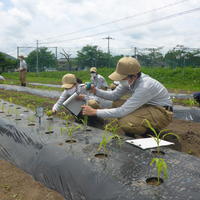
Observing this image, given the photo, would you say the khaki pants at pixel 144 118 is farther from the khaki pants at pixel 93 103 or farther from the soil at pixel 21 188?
the soil at pixel 21 188

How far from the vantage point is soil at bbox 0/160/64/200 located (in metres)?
1.86

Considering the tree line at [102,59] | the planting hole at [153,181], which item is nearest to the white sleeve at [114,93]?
the planting hole at [153,181]

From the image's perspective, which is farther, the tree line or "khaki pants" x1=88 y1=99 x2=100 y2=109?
the tree line

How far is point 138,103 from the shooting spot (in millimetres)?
2475

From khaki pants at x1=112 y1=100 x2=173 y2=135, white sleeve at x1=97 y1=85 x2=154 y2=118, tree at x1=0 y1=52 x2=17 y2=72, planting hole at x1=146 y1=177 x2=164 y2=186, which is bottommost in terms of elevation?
planting hole at x1=146 y1=177 x2=164 y2=186

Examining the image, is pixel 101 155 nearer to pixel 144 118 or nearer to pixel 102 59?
pixel 144 118

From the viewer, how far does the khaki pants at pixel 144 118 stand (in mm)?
2652

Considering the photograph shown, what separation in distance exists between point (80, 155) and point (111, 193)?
0.57m

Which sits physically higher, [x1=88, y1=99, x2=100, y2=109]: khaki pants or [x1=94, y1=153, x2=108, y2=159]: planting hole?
[x1=88, y1=99, x2=100, y2=109]: khaki pants

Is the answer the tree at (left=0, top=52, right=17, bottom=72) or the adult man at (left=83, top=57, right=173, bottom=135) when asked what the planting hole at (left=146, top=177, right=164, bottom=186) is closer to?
the adult man at (left=83, top=57, right=173, bottom=135)

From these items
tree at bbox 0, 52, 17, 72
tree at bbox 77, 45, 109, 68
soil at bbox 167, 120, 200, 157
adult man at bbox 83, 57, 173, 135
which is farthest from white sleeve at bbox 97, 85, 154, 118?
tree at bbox 77, 45, 109, 68

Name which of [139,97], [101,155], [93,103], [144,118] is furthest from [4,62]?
[101,155]

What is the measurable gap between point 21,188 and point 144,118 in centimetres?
143

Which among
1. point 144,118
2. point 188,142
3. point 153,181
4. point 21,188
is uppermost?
point 144,118
